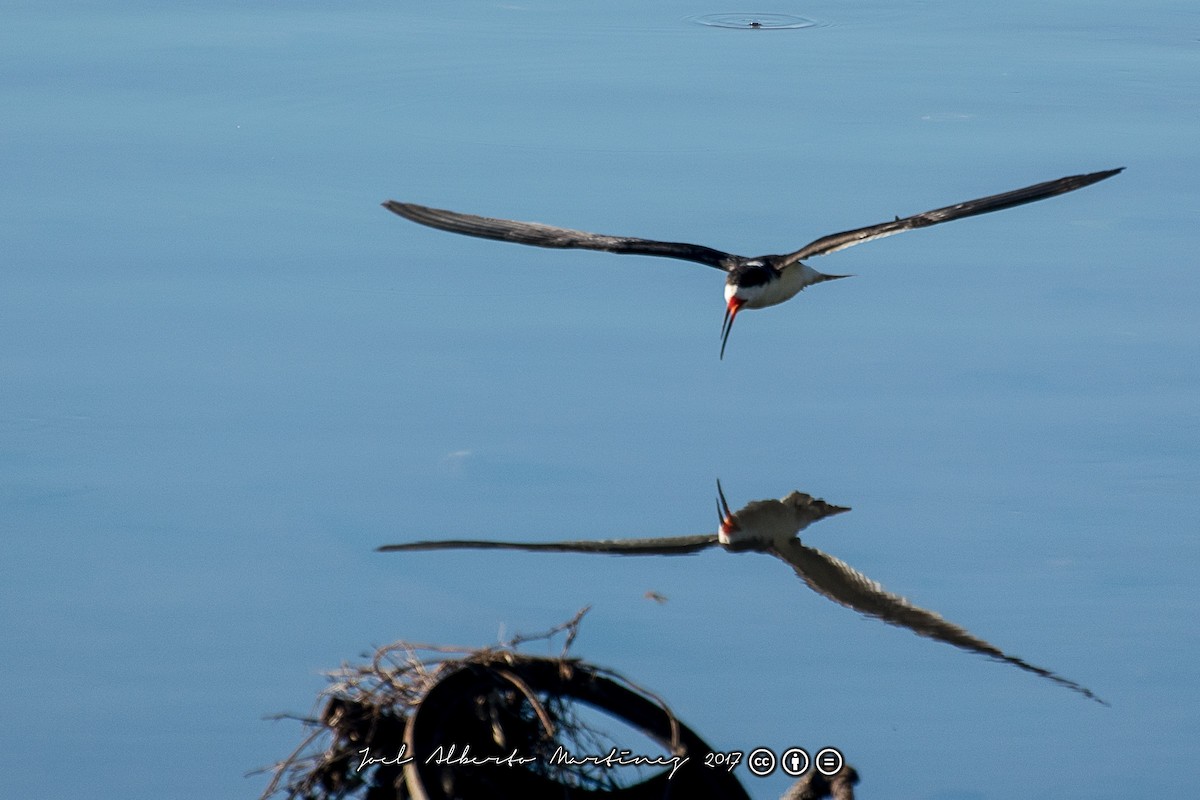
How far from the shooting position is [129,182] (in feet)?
29.0

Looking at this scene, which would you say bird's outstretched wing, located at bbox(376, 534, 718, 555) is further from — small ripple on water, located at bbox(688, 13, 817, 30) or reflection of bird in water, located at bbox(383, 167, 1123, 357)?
small ripple on water, located at bbox(688, 13, 817, 30)

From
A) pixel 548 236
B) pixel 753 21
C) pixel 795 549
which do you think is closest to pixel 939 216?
pixel 795 549

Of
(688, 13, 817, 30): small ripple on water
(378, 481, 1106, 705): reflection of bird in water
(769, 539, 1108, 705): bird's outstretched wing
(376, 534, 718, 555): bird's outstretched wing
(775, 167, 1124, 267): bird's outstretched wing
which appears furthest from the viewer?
(688, 13, 817, 30): small ripple on water

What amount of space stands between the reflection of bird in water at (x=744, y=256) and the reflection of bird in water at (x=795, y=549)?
3.33 ft

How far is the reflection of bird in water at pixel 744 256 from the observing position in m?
6.43

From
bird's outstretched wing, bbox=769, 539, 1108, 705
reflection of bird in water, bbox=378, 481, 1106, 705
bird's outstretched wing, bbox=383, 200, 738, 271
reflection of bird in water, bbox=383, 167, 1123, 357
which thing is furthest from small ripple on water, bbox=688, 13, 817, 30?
bird's outstretched wing, bbox=769, 539, 1108, 705

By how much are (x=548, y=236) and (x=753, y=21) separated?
18.0ft

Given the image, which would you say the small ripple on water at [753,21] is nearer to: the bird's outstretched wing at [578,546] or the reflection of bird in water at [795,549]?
the reflection of bird in water at [795,549]

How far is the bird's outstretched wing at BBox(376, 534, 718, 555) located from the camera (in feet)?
19.0

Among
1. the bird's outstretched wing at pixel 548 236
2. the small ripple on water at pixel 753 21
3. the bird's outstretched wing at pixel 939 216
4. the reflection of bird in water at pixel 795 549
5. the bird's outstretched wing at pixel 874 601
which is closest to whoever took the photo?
the bird's outstretched wing at pixel 874 601

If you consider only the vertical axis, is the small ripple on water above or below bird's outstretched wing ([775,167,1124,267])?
above

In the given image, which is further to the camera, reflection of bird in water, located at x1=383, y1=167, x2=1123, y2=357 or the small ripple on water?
the small ripple on water

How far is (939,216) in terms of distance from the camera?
21.1 feet

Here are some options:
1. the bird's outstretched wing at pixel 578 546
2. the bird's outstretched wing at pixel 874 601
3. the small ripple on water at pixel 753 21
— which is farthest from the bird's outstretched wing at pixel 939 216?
the small ripple on water at pixel 753 21
